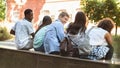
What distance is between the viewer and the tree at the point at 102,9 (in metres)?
30.2

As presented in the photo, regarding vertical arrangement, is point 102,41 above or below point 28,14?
below

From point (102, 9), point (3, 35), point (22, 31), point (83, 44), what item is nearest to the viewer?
point (83, 44)

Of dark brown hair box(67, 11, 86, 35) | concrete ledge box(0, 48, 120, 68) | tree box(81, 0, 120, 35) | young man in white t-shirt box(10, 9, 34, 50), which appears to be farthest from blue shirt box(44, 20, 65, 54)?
tree box(81, 0, 120, 35)

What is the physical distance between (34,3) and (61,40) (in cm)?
3481

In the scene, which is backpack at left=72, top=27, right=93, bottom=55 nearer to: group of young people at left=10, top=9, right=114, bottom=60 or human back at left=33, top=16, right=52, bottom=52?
group of young people at left=10, top=9, right=114, bottom=60

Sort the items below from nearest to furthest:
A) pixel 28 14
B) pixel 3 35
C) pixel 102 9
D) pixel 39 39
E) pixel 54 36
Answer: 1. pixel 54 36
2. pixel 39 39
3. pixel 28 14
4. pixel 3 35
5. pixel 102 9

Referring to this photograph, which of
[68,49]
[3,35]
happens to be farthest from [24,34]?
[3,35]

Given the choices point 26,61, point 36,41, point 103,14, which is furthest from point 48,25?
point 103,14

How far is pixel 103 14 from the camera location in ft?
102

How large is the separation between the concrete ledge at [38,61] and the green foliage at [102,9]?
22.7 meters

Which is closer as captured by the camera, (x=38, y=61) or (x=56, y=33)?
(x=38, y=61)

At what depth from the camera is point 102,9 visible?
1208 inches

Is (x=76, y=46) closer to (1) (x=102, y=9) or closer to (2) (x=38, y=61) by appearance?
(2) (x=38, y=61)

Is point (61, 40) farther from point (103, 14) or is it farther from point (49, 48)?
point (103, 14)
